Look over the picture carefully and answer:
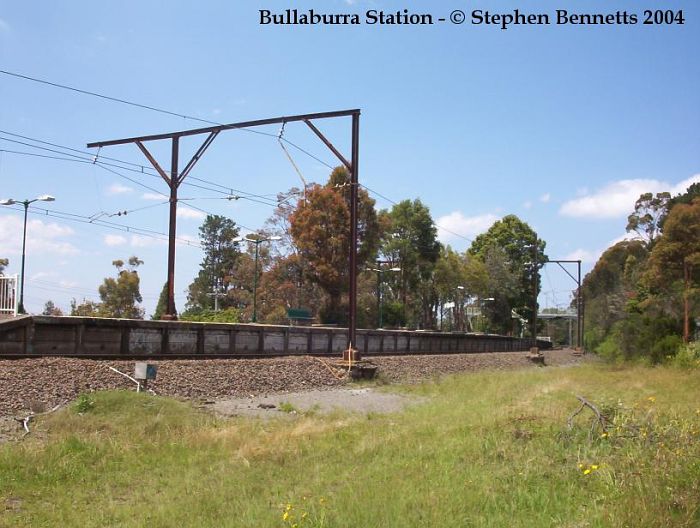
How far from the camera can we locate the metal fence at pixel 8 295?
68.4 ft

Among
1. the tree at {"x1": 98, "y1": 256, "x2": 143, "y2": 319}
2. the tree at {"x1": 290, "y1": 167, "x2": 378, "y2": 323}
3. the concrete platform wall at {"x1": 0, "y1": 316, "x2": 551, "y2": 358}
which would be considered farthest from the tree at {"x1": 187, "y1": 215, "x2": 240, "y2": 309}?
the concrete platform wall at {"x1": 0, "y1": 316, "x2": 551, "y2": 358}

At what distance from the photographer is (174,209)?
26.2 metres

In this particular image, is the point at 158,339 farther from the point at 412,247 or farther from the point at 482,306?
the point at 482,306

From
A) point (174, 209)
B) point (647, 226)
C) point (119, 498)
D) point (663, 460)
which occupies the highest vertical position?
point (647, 226)

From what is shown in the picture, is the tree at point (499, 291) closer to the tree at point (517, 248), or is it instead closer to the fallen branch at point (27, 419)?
the tree at point (517, 248)

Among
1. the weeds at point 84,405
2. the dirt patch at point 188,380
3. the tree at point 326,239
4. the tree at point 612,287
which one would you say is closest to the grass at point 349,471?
the weeds at point 84,405

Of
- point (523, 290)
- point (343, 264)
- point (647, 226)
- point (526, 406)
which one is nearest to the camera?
point (526, 406)

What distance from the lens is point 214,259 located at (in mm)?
101875

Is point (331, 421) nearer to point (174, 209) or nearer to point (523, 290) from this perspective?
point (174, 209)

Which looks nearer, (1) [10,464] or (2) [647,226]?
(1) [10,464]

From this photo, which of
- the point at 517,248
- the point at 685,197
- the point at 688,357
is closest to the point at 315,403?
the point at 688,357

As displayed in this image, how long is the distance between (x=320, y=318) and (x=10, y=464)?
4763 centimetres

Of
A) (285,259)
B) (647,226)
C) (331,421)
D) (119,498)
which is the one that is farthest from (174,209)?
(647,226)

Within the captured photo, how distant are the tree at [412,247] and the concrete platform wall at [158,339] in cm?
3168
